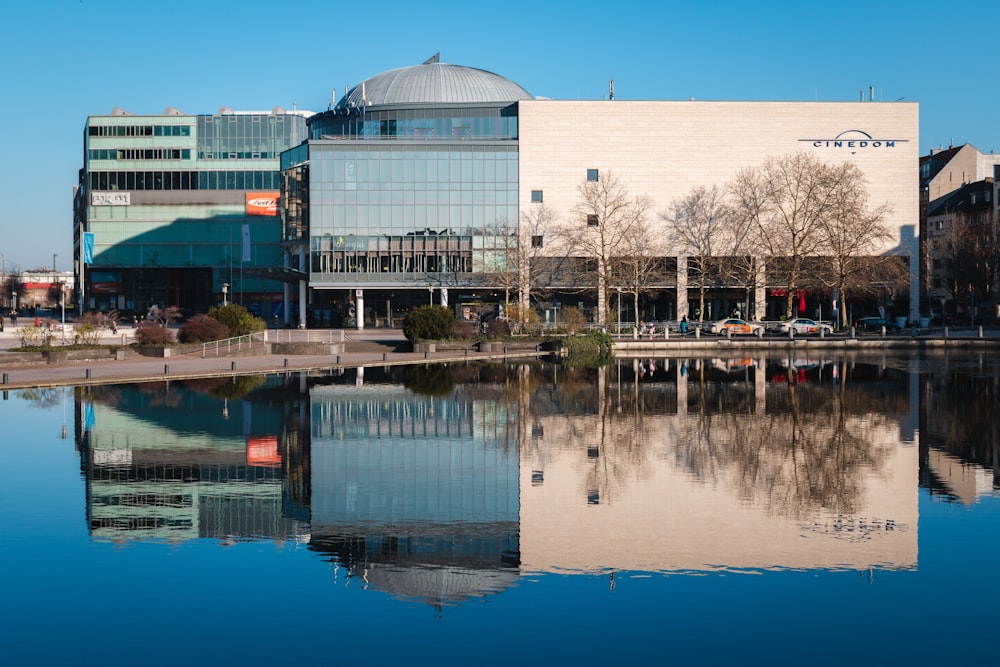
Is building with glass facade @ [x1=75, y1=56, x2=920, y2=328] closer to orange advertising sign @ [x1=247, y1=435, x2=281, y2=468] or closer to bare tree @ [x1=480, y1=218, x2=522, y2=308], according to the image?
bare tree @ [x1=480, y1=218, x2=522, y2=308]

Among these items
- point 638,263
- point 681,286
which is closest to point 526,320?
point 638,263

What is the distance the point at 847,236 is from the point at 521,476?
7274 cm

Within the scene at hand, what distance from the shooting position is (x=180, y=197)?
126688mm

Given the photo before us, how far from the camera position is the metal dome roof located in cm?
10488

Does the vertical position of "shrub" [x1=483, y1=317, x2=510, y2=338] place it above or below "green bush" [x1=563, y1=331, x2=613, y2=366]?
above

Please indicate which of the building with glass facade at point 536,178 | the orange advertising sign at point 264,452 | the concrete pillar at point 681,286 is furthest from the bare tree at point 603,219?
the orange advertising sign at point 264,452

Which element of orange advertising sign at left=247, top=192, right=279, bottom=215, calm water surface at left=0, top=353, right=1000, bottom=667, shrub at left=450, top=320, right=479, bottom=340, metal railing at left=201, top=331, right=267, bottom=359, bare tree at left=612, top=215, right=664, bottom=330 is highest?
orange advertising sign at left=247, top=192, right=279, bottom=215

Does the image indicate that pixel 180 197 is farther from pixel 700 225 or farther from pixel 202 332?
pixel 202 332

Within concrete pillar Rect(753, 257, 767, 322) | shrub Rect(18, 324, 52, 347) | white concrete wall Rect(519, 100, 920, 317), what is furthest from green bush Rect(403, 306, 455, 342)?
concrete pillar Rect(753, 257, 767, 322)

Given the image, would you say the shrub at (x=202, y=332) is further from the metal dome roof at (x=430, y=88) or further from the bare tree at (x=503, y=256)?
the metal dome roof at (x=430, y=88)

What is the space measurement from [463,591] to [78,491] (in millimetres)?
10013

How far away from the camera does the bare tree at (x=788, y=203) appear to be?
291 ft

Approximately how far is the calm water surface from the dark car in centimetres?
5313

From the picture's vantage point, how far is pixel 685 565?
15281 mm
